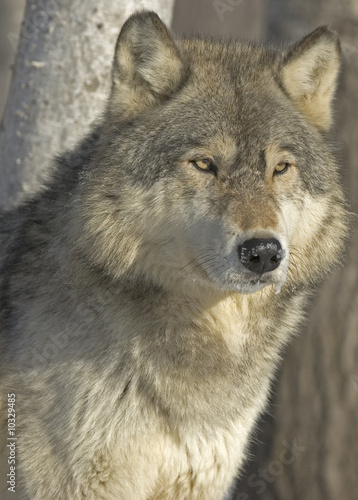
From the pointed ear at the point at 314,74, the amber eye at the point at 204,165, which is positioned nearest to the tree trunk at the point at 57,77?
the pointed ear at the point at 314,74

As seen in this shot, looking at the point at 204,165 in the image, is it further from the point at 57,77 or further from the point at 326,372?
the point at 326,372

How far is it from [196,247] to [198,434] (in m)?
1.09

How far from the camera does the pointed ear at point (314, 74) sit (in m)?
4.14

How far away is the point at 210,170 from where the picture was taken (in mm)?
3744

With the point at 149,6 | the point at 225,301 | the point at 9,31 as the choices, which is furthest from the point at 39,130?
the point at 9,31

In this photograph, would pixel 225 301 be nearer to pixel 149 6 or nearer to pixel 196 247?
pixel 196 247

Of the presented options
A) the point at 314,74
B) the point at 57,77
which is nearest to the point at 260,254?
the point at 314,74

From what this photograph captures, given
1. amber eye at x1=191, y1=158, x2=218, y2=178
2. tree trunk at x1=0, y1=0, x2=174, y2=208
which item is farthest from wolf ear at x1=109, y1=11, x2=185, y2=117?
tree trunk at x1=0, y1=0, x2=174, y2=208

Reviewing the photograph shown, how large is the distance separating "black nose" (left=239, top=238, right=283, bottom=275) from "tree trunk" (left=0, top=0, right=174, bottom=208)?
109 inches

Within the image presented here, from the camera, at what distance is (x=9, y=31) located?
16203 millimetres

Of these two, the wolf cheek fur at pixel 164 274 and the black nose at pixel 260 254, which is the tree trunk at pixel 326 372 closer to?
the wolf cheek fur at pixel 164 274

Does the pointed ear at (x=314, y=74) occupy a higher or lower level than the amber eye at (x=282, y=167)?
higher

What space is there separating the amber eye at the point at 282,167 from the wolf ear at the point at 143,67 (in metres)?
0.75

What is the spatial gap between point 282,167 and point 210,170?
16.2 inches
